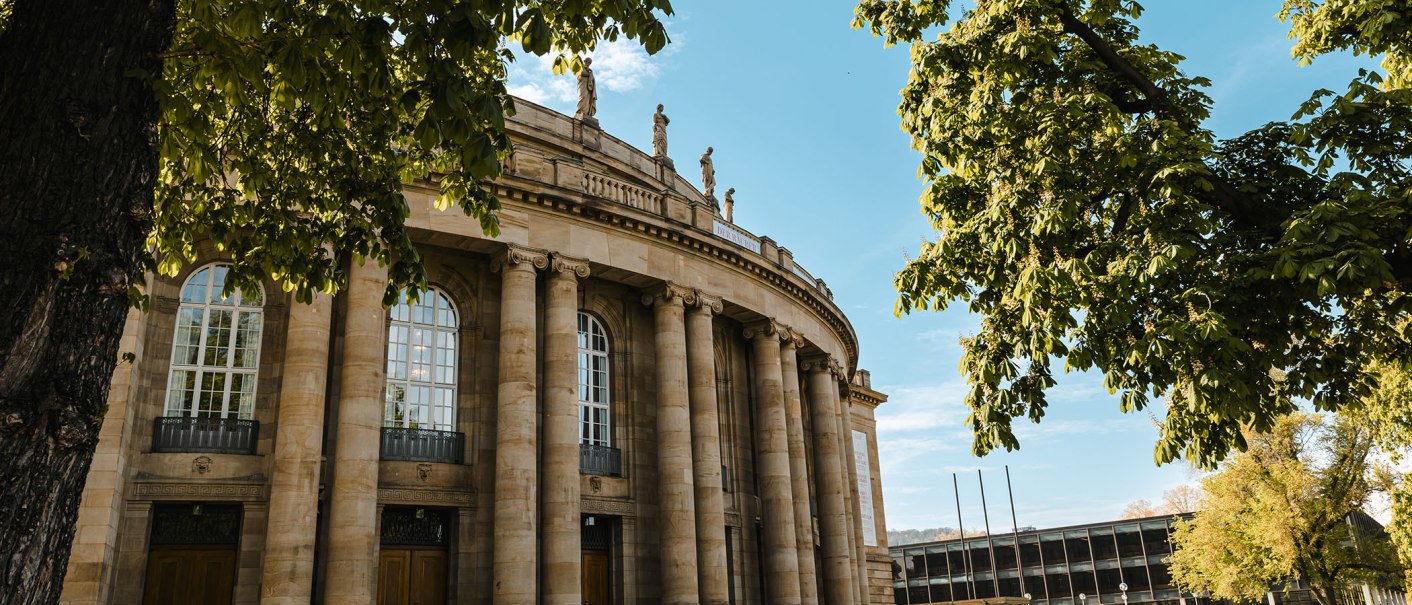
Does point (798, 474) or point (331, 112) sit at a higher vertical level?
point (331, 112)

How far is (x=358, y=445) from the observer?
17734 millimetres

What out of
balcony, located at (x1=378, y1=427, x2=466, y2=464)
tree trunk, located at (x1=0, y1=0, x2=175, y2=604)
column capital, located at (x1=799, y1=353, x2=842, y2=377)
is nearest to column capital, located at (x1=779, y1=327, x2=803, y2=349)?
column capital, located at (x1=799, y1=353, x2=842, y2=377)

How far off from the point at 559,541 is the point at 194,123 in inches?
515

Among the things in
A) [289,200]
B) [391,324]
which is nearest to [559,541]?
[391,324]

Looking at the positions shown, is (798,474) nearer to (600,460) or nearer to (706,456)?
(706,456)

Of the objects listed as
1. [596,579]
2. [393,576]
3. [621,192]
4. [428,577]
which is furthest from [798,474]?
[393,576]

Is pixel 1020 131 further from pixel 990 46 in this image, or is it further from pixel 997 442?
pixel 997 442

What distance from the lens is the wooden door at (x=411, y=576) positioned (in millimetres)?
18750

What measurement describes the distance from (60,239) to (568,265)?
53.4ft

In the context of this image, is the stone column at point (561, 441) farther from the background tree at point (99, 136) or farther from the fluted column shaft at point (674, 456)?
the background tree at point (99, 136)

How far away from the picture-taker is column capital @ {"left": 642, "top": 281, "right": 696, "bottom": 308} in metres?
23.3

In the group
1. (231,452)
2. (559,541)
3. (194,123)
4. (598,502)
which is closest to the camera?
(194,123)

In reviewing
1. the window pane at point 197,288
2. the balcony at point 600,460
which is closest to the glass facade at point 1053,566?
the balcony at point 600,460

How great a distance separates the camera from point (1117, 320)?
9.30 m
